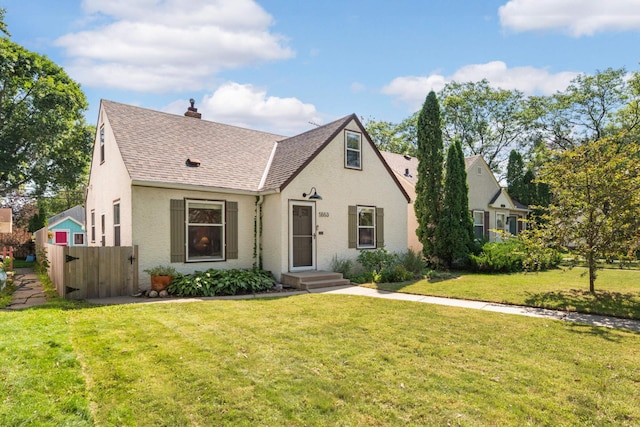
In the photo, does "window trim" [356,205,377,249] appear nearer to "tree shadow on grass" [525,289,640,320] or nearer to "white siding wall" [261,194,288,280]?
"white siding wall" [261,194,288,280]

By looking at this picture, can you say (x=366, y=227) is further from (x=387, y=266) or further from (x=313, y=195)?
(x=313, y=195)

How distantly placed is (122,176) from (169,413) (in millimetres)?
8731

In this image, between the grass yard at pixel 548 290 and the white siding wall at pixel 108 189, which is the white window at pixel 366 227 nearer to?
the grass yard at pixel 548 290

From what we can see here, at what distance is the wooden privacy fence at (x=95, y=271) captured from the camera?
8.02 meters

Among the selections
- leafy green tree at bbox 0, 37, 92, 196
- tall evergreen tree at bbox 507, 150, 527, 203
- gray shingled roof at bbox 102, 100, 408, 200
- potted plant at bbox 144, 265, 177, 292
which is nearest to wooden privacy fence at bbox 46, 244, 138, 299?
potted plant at bbox 144, 265, 177, 292

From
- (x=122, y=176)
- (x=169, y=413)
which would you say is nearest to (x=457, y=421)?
(x=169, y=413)

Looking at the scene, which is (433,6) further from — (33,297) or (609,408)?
(33,297)

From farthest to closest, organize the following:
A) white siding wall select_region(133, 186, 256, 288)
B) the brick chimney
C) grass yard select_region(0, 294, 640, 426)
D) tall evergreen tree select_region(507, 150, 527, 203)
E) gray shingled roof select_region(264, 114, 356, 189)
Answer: tall evergreen tree select_region(507, 150, 527, 203) → the brick chimney → gray shingled roof select_region(264, 114, 356, 189) → white siding wall select_region(133, 186, 256, 288) → grass yard select_region(0, 294, 640, 426)

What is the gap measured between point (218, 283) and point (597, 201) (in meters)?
9.11

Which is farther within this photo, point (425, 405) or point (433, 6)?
point (433, 6)

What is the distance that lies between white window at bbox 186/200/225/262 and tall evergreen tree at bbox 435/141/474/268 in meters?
8.14

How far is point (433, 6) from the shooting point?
9219mm

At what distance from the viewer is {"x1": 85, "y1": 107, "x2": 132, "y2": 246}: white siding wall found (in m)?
9.79

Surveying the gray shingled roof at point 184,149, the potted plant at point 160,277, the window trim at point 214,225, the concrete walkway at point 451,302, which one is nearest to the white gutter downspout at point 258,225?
the gray shingled roof at point 184,149
